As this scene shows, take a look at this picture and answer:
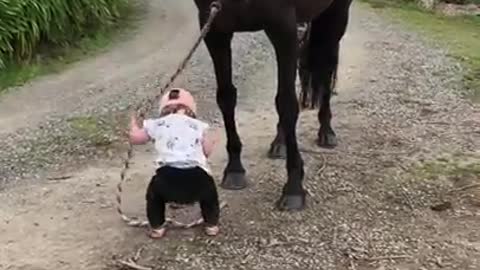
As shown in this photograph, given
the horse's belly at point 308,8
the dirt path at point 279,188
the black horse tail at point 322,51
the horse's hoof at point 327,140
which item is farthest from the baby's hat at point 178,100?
the horse's hoof at point 327,140

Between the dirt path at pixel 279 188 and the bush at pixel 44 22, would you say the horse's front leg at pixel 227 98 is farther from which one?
the bush at pixel 44 22

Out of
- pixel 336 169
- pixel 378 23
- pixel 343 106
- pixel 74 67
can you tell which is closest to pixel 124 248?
pixel 336 169

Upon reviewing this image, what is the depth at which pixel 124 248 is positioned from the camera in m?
4.40

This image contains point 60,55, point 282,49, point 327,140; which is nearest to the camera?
point 282,49

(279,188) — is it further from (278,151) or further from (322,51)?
(322,51)

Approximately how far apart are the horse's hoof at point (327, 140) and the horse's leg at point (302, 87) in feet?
0.91

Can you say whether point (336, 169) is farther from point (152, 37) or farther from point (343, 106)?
point (152, 37)

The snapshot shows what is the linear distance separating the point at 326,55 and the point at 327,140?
0.53 meters

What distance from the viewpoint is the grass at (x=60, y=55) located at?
791 cm

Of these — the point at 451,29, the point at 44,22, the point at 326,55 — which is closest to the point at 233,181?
the point at 326,55

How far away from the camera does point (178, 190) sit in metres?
4.37

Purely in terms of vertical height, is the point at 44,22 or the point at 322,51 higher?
the point at 322,51

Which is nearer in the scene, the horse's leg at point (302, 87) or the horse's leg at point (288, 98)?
the horse's leg at point (288, 98)

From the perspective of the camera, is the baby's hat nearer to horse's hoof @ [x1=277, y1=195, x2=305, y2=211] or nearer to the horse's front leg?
the horse's front leg
